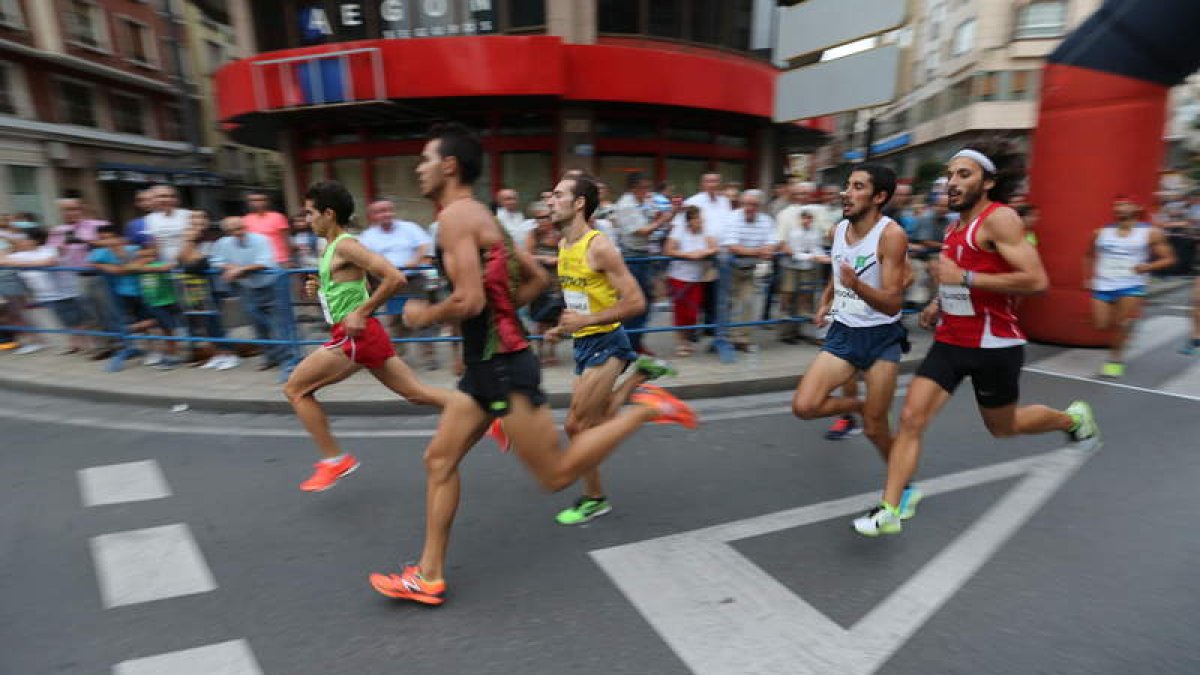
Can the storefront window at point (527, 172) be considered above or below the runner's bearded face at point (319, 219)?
above

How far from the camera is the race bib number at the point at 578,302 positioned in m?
3.51

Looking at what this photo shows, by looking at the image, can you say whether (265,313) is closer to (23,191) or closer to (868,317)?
(868,317)

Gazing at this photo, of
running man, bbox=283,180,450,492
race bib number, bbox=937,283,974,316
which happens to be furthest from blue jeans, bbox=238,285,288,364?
race bib number, bbox=937,283,974,316

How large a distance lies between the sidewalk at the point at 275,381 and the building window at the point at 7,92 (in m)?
20.9

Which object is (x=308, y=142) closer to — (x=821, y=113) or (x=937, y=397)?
(x=821, y=113)

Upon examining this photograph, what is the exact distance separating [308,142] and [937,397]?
55.2ft

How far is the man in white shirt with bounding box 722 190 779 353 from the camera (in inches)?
277

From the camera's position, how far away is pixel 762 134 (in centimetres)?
1728

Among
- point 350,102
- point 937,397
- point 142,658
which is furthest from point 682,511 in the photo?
point 350,102

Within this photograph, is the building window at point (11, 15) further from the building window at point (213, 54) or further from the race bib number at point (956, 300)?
the race bib number at point (956, 300)

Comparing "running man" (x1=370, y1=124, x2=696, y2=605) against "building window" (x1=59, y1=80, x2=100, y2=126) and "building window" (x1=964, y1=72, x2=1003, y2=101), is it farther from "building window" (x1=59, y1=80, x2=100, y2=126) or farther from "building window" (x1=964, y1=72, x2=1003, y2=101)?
"building window" (x1=964, y1=72, x2=1003, y2=101)

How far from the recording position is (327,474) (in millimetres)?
3959

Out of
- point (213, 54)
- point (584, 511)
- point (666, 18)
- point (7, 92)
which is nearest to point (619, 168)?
point (666, 18)

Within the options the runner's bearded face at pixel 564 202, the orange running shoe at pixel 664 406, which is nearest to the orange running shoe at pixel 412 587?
the orange running shoe at pixel 664 406
